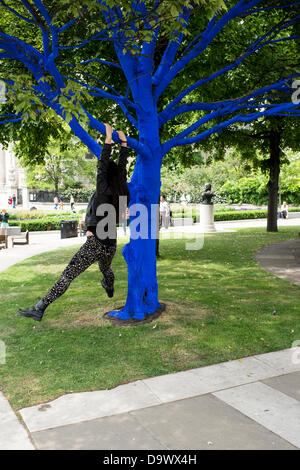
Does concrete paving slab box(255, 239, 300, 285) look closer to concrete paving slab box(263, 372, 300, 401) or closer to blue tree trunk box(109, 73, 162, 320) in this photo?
blue tree trunk box(109, 73, 162, 320)

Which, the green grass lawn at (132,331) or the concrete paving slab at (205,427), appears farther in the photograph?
the green grass lawn at (132,331)

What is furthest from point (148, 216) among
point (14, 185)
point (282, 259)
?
point (14, 185)

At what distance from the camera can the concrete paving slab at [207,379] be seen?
436 cm

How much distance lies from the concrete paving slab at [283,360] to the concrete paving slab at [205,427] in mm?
1166

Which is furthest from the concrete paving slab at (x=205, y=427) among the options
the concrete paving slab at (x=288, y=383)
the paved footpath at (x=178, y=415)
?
the concrete paving slab at (x=288, y=383)

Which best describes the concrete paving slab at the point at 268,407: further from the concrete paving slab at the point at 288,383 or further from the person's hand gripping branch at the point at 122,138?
the person's hand gripping branch at the point at 122,138

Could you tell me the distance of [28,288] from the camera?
9.34m

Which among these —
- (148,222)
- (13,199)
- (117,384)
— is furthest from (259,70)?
(13,199)

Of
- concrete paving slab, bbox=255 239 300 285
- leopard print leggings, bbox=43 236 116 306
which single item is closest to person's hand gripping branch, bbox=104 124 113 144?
leopard print leggings, bbox=43 236 116 306

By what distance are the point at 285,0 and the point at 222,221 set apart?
22989mm

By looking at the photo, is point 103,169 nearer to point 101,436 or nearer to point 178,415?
point 178,415

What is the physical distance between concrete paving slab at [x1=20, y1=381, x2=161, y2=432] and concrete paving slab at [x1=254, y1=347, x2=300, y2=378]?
1566 mm
